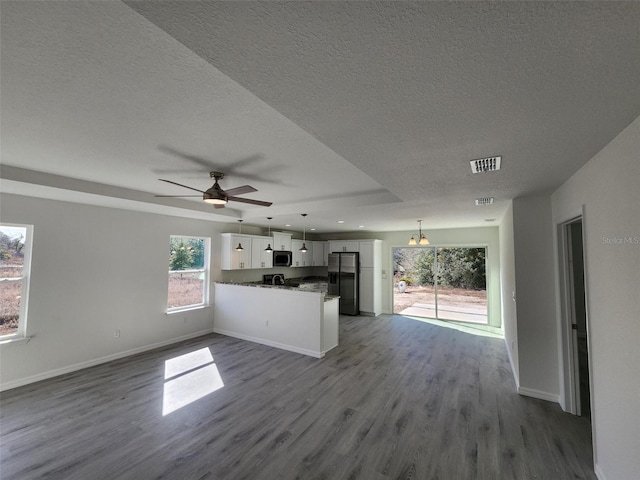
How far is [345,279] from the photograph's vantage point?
798 cm

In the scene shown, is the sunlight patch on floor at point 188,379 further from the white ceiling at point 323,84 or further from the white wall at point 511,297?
the white wall at point 511,297

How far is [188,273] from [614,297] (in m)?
6.22

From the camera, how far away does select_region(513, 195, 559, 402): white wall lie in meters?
3.24

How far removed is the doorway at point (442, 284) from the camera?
7008 millimetres

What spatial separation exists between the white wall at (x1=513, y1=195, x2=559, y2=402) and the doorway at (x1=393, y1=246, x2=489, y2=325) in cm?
381

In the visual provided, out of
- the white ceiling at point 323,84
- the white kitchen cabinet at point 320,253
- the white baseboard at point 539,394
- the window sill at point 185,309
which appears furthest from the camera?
the white kitchen cabinet at point 320,253

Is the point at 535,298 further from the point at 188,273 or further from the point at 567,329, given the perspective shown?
the point at 188,273

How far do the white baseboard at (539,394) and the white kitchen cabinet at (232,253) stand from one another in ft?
18.0

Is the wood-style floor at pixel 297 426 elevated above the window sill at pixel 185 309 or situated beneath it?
situated beneath

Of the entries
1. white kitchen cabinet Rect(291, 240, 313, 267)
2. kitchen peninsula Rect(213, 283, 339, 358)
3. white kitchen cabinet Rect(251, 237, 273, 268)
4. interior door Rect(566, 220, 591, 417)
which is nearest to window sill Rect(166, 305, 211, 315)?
kitchen peninsula Rect(213, 283, 339, 358)

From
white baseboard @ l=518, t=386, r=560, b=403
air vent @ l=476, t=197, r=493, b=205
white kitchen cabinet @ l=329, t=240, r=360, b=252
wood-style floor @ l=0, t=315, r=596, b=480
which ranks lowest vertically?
wood-style floor @ l=0, t=315, r=596, b=480

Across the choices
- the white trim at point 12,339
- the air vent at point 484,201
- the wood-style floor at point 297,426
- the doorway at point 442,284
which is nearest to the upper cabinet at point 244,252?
the wood-style floor at point 297,426

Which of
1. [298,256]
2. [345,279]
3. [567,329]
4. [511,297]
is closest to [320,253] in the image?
[298,256]

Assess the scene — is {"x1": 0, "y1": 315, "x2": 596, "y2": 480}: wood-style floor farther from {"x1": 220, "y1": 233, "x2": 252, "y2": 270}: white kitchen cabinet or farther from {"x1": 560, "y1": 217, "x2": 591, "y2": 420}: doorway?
{"x1": 220, "y1": 233, "x2": 252, "y2": 270}: white kitchen cabinet
